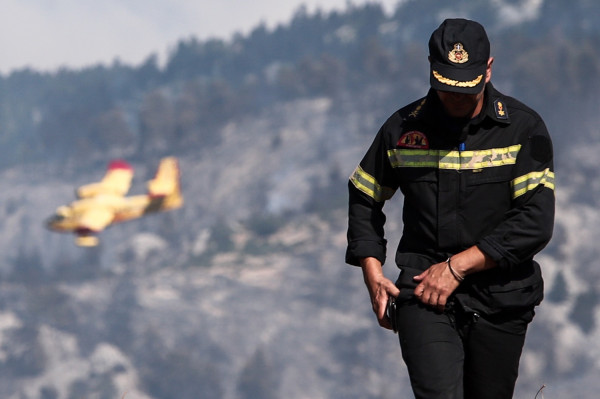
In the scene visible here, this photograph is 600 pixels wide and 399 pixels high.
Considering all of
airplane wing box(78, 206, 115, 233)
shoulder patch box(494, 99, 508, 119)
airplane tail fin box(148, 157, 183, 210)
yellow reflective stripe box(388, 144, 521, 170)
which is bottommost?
yellow reflective stripe box(388, 144, 521, 170)

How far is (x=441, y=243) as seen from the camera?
7129mm

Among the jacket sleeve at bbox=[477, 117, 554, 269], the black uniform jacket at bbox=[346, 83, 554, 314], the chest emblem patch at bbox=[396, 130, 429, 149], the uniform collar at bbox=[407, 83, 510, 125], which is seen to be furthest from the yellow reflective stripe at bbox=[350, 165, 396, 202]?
the jacket sleeve at bbox=[477, 117, 554, 269]

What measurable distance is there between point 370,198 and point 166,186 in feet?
529

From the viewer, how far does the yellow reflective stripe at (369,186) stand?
740 cm

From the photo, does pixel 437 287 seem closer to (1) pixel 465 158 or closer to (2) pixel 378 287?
(2) pixel 378 287

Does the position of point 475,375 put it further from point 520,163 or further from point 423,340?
point 520,163

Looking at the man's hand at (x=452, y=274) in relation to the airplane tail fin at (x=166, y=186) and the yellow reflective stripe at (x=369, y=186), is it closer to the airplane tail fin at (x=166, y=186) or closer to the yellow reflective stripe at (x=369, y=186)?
the yellow reflective stripe at (x=369, y=186)

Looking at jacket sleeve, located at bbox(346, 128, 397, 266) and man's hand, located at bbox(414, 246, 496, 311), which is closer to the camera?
man's hand, located at bbox(414, 246, 496, 311)

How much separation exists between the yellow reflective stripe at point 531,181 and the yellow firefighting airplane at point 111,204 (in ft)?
450

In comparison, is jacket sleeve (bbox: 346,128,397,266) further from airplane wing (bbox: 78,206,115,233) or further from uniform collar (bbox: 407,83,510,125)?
airplane wing (bbox: 78,206,115,233)

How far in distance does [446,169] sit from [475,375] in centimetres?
116

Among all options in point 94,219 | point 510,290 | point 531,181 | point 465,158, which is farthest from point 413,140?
point 94,219

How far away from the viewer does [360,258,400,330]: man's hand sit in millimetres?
7105

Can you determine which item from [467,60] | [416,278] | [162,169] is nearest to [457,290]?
[416,278]
